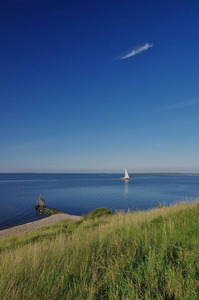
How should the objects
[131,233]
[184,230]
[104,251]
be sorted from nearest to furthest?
[104,251], [184,230], [131,233]

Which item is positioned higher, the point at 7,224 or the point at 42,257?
the point at 42,257

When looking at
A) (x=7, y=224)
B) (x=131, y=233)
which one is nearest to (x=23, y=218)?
(x=7, y=224)

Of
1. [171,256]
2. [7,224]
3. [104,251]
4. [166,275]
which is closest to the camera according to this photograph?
[166,275]

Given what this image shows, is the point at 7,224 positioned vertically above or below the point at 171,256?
below

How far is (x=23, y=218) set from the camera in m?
25.8

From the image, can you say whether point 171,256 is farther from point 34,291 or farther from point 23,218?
point 23,218

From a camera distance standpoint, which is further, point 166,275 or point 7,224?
point 7,224

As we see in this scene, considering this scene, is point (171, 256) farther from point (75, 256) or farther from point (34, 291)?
point (34, 291)

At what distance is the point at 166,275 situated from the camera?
301cm

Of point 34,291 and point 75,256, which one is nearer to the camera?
point 34,291

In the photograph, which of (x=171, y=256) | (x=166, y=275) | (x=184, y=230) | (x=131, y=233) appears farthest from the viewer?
(x=131, y=233)

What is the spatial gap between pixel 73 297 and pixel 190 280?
6.16 feet

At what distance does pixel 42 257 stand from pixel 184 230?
4014 mm

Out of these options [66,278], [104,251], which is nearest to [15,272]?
[66,278]
